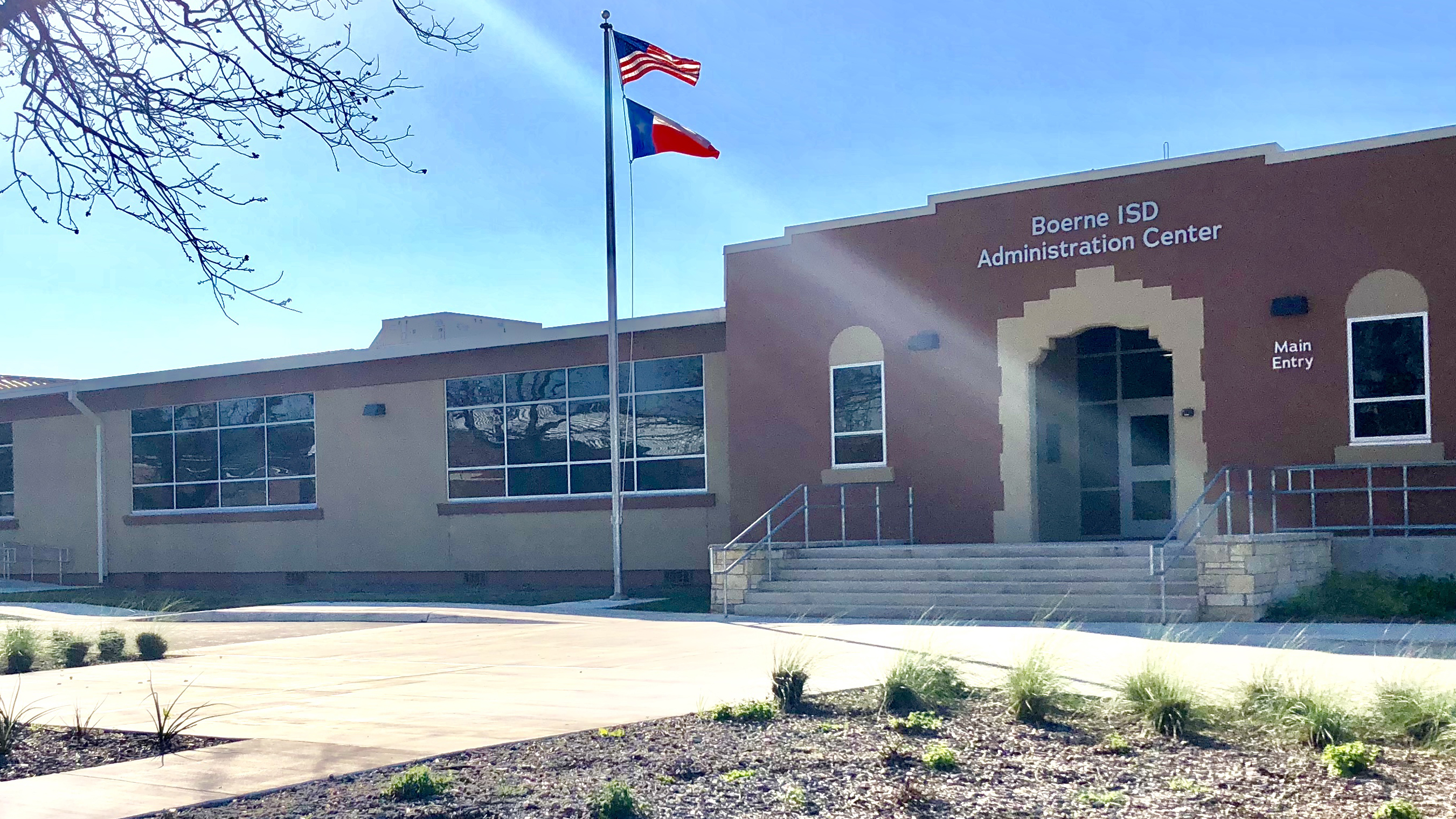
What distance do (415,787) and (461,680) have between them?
5531 mm

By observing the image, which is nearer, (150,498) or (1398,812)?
(1398,812)

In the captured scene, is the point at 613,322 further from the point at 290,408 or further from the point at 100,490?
the point at 100,490

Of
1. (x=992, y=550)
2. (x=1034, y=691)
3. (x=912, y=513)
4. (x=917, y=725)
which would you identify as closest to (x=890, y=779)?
(x=917, y=725)

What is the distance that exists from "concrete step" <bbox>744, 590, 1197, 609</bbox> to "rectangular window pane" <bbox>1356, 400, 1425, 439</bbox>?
13.5 feet

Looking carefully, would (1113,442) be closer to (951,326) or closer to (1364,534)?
(951,326)

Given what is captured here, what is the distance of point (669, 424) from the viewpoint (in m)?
25.8

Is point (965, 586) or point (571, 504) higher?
point (571, 504)

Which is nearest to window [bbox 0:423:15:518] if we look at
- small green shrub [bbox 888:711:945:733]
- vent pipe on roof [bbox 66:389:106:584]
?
vent pipe on roof [bbox 66:389:106:584]

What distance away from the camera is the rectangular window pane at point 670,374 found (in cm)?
2548

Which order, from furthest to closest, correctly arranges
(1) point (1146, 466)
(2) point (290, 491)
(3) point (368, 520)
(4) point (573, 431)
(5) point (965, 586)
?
1. (2) point (290, 491)
2. (3) point (368, 520)
3. (4) point (573, 431)
4. (1) point (1146, 466)
5. (5) point (965, 586)

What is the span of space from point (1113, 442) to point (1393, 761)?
16.3 meters

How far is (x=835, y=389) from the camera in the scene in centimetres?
2314

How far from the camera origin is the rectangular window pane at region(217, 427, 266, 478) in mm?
31438

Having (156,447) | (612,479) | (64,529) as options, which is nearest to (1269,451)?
(612,479)
